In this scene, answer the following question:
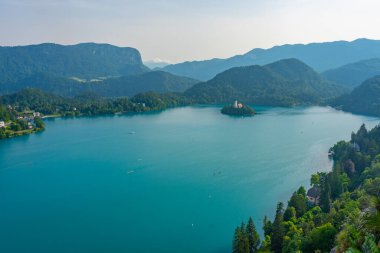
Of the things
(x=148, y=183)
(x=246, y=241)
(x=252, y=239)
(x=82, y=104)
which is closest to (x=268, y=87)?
Result: (x=82, y=104)

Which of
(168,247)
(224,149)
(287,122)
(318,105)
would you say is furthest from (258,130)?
(318,105)

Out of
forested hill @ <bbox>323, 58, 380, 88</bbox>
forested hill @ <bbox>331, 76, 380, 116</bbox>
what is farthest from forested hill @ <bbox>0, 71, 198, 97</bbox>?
forested hill @ <bbox>331, 76, 380, 116</bbox>

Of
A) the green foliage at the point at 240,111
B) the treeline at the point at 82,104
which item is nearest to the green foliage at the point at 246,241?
the green foliage at the point at 240,111

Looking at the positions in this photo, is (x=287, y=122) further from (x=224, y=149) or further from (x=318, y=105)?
(x=318, y=105)

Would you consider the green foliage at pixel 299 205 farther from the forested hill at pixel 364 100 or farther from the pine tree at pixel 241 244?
the forested hill at pixel 364 100

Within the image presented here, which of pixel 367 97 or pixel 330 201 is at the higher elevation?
pixel 367 97

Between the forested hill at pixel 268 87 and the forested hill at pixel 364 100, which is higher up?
the forested hill at pixel 268 87
